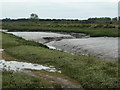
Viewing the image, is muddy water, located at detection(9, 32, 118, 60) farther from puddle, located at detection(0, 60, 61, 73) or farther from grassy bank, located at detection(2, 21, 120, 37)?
grassy bank, located at detection(2, 21, 120, 37)

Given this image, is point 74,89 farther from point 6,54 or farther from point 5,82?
point 6,54

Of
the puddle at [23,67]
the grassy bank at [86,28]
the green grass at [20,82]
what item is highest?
the grassy bank at [86,28]

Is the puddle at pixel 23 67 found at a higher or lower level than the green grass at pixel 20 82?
lower

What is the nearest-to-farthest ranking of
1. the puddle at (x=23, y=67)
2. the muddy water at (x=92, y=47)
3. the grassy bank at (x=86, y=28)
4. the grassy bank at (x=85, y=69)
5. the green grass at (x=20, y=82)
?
1. the green grass at (x=20, y=82)
2. the grassy bank at (x=85, y=69)
3. the puddle at (x=23, y=67)
4. the muddy water at (x=92, y=47)
5. the grassy bank at (x=86, y=28)

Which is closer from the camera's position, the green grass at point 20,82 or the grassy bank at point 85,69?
the green grass at point 20,82

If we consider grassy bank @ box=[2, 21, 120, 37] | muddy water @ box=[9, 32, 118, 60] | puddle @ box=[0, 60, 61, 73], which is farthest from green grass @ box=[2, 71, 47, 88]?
grassy bank @ box=[2, 21, 120, 37]

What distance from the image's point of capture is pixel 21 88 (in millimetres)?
17000

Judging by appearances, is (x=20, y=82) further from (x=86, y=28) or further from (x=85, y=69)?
(x=86, y=28)

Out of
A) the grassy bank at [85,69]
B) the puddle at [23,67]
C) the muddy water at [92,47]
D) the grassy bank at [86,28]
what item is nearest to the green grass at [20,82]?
the grassy bank at [85,69]

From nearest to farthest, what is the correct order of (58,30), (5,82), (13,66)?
(5,82) < (13,66) < (58,30)

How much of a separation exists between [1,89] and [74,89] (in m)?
5.30

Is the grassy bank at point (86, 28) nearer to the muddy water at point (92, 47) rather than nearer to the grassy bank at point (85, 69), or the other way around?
the muddy water at point (92, 47)

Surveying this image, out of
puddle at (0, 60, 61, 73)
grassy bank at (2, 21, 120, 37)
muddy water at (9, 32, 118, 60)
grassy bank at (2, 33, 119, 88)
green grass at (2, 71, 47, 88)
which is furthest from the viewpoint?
grassy bank at (2, 21, 120, 37)

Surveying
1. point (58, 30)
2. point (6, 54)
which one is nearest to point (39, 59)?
point (6, 54)
